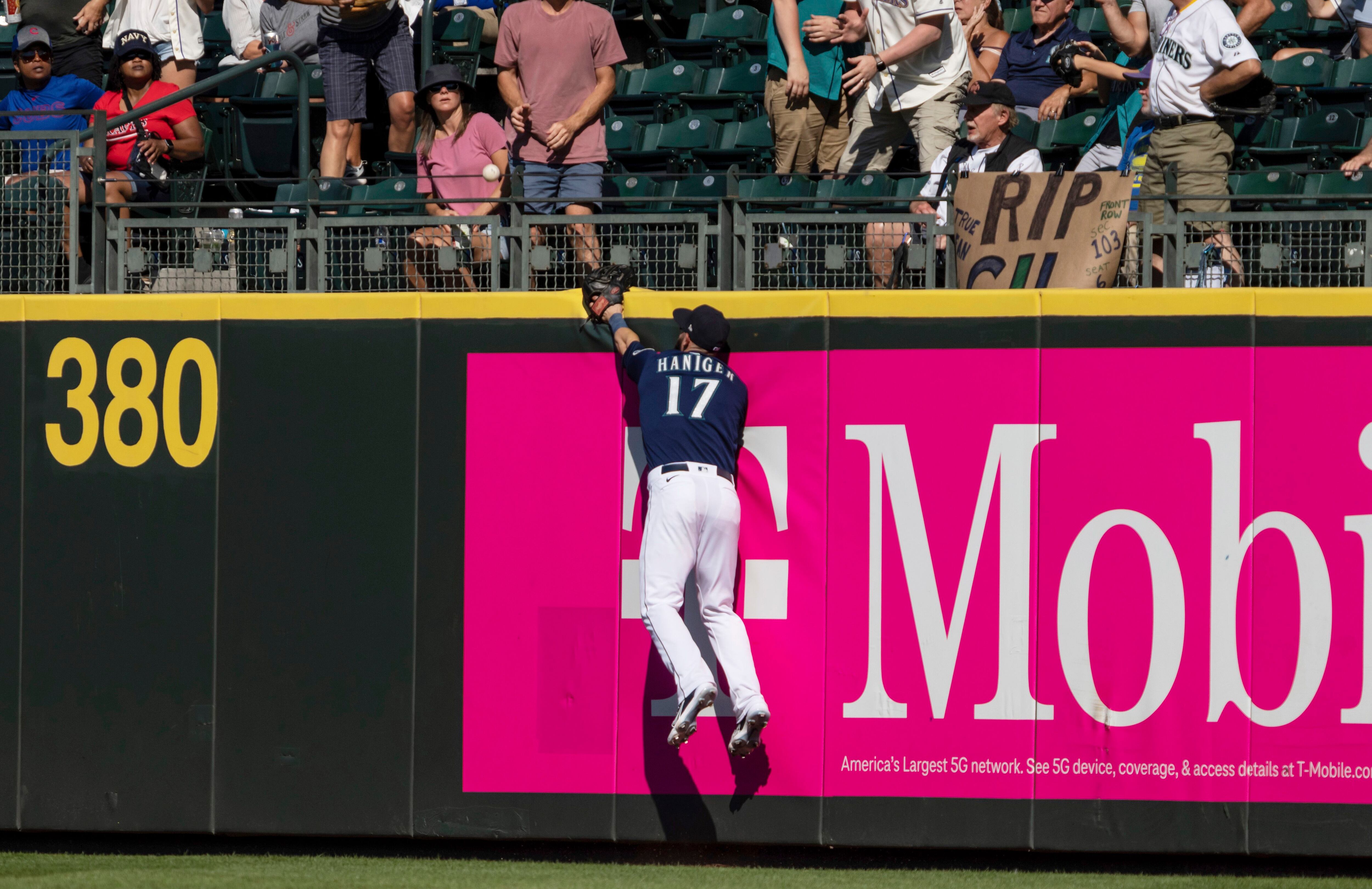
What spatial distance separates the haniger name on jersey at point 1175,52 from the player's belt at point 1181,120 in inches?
9.1

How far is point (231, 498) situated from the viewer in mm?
7594

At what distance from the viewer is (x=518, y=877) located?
273 inches

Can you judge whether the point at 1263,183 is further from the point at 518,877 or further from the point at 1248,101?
the point at 518,877

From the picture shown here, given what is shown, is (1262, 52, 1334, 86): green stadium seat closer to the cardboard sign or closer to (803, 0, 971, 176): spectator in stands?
(803, 0, 971, 176): spectator in stands

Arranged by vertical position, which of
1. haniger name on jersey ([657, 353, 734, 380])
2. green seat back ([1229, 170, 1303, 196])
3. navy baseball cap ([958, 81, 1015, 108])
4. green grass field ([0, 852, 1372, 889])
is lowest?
green grass field ([0, 852, 1372, 889])

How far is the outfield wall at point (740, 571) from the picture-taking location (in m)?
6.99

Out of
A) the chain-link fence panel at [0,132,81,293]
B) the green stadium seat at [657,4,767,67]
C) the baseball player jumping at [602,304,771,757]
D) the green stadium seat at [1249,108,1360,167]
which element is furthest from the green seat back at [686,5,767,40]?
the chain-link fence panel at [0,132,81,293]

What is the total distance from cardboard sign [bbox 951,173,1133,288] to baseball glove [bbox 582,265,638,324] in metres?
1.59

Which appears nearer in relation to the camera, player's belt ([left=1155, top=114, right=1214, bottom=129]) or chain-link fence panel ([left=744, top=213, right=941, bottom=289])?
chain-link fence panel ([left=744, top=213, right=941, bottom=289])

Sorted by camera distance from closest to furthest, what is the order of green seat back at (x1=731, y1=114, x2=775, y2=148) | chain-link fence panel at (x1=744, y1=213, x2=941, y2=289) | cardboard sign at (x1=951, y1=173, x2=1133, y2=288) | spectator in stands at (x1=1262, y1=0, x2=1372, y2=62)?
cardboard sign at (x1=951, y1=173, x2=1133, y2=288) < chain-link fence panel at (x1=744, y1=213, x2=941, y2=289) < spectator in stands at (x1=1262, y1=0, x2=1372, y2=62) < green seat back at (x1=731, y1=114, x2=775, y2=148)

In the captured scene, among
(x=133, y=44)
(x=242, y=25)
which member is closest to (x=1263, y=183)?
(x=133, y=44)

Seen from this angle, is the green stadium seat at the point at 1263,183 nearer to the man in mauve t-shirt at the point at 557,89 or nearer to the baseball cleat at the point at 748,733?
the man in mauve t-shirt at the point at 557,89

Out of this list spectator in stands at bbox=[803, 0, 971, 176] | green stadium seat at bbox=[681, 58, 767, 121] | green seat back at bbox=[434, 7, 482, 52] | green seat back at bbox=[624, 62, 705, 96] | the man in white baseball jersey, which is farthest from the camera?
green seat back at bbox=[624, 62, 705, 96]

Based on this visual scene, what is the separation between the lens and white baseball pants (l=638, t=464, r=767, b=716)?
271 inches
